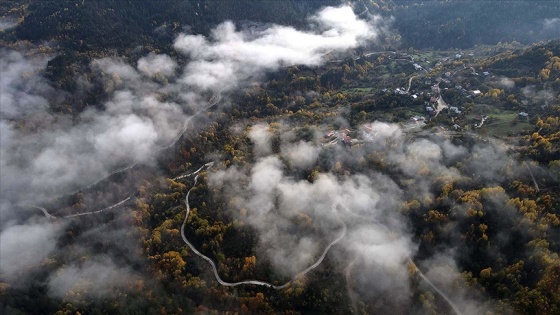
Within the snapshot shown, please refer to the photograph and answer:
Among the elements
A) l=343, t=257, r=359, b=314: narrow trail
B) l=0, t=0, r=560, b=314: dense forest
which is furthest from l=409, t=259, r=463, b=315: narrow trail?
l=343, t=257, r=359, b=314: narrow trail

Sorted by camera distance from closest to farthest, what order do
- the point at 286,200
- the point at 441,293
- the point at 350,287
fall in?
the point at 441,293, the point at 350,287, the point at 286,200

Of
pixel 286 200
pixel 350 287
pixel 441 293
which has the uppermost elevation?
pixel 286 200

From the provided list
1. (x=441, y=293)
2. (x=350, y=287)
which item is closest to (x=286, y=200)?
(x=350, y=287)

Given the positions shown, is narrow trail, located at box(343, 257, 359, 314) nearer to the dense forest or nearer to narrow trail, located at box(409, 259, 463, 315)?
the dense forest

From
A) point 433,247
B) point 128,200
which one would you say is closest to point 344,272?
point 433,247

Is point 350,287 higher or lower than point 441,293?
lower

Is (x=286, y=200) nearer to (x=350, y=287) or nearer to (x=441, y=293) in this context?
(x=350, y=287)

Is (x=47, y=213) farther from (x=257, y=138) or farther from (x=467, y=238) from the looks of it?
(x=467, y=238)

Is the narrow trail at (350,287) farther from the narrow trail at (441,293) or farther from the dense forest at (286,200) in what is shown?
the narrow trail at (441,293)
